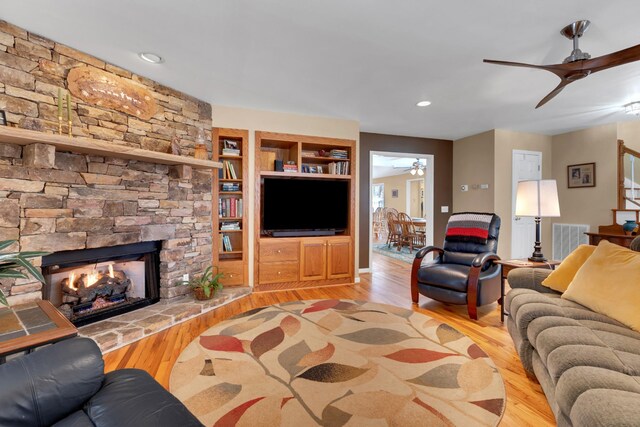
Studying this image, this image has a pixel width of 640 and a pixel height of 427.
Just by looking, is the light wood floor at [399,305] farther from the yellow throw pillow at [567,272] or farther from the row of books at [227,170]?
the row of books at [227,170]

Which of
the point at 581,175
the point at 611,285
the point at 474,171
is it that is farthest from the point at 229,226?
the point at 581,175

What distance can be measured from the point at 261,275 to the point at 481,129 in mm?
4283

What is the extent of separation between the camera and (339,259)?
4.28 m

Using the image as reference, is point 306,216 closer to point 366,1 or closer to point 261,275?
point 261,275

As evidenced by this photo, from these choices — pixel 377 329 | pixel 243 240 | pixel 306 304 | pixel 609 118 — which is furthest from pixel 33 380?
pixel 609 118

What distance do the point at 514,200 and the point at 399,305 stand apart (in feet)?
10.1

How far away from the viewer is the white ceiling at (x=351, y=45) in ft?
6.31

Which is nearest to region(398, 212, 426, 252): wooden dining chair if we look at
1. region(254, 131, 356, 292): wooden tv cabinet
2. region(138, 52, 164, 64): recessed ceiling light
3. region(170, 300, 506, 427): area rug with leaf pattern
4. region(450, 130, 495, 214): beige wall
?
region(450, 130, 495, 214): beige wall

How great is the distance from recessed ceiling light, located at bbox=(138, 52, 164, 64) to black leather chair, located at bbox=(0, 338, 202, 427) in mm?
2367

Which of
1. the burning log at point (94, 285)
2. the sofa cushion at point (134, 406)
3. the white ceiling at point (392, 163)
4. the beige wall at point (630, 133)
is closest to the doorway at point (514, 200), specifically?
the beige wall at point (630, 133)

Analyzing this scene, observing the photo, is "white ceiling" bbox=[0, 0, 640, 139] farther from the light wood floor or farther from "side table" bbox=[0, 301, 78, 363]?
the light wood floor

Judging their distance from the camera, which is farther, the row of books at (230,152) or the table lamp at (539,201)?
the row of books at (230,152)

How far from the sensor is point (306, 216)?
4191 millimetres

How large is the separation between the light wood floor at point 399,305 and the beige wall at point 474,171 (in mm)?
1995
